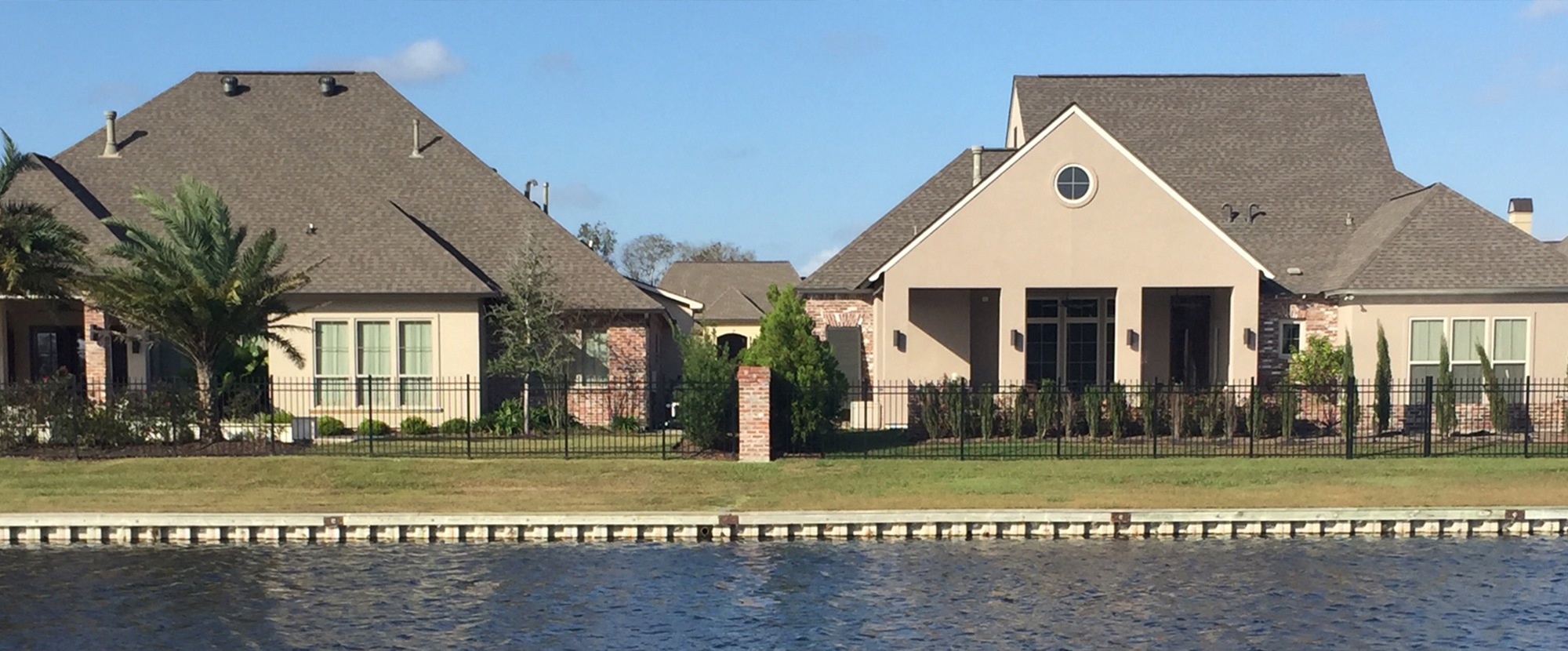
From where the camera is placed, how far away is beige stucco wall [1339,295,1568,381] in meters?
31.6

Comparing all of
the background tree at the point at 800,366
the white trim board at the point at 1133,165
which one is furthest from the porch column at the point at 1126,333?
the background tree at the point at 800,366

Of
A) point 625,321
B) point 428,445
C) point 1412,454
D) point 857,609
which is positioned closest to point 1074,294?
point 1412,454

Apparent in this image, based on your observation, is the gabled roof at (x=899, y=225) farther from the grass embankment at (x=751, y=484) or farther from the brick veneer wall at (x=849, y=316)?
the grass embankment at (x=751, y=484)

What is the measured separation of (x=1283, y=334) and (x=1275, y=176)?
5571 millimetres

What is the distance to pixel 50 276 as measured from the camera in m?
28.2

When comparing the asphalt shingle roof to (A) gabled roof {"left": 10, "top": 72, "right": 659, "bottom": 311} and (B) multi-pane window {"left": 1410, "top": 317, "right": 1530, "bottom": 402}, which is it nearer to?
(B) multi-pane window {"left": 1410, "top": 317, "right": 1530, "bottom": 402}

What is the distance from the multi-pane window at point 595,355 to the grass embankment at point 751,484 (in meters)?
6.89

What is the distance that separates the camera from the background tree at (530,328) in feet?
104

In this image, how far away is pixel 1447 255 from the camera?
1268 inches

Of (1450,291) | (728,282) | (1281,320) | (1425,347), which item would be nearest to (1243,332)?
(1281,320)

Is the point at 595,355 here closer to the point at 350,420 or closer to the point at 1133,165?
the point at 350,420

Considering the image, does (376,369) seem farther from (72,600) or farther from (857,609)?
(857,609)

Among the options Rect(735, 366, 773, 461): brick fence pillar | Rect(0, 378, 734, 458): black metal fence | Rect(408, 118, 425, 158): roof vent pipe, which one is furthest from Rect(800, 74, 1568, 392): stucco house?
Rect(408, 118, 425, 158): roof vent pipe

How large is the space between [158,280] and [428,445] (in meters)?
6.11
